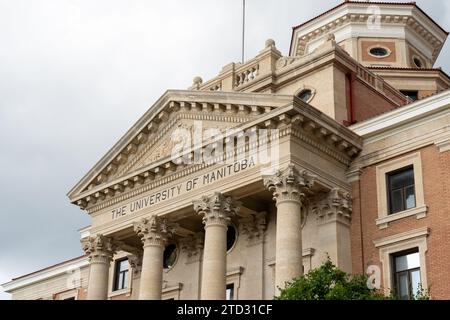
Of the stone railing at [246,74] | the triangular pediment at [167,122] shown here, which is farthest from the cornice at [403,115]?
the stone railing at [246,74]

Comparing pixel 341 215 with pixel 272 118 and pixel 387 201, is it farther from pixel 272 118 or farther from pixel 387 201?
pixel 272 118

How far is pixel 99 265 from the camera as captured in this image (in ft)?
107

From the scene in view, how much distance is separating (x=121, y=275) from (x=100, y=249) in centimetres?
564

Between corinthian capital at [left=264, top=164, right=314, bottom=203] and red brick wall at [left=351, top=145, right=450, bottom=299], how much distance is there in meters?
2.53

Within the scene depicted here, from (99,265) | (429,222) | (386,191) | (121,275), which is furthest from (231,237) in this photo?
(121,275)

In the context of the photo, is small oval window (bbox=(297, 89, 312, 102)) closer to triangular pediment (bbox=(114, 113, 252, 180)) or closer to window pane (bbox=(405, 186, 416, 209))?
triangular pediment (bbox=(114, 113, 252, 180))

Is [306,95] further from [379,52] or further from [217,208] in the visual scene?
[379,52]

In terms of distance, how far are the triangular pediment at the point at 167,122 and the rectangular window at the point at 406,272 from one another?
6649 mm

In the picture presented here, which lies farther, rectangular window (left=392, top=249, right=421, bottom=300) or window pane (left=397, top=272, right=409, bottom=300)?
window pane (left=397, top=272, right=409, bottom=300)

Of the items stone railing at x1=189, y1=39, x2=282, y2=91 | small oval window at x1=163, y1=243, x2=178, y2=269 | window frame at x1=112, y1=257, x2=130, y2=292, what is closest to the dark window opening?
stone railing at x1=189, y1=39, x2=282, y2=91

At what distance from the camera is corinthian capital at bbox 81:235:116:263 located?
32812 mm

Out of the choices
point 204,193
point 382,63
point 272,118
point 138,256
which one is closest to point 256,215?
point 204,193

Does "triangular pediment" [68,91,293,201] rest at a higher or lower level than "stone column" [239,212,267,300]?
higher

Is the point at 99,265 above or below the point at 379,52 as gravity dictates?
below
